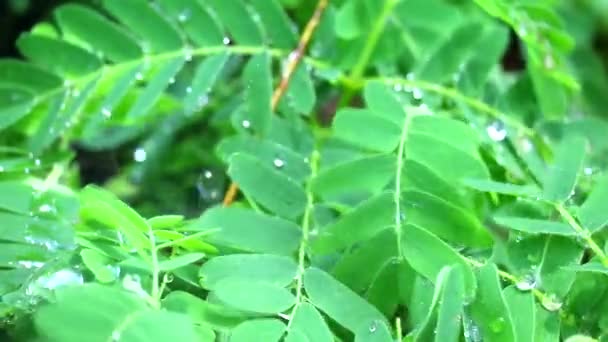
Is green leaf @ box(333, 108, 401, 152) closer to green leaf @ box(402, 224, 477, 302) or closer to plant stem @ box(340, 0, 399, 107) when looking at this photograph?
green leaf @ box(402, 224, 477, 302)

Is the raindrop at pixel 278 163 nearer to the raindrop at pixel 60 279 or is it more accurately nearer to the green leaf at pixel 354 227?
the green leaf at pixel 354 227

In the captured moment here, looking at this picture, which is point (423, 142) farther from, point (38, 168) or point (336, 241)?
point (38, 168)

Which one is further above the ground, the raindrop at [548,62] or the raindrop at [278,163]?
the raindrop at [548,62]

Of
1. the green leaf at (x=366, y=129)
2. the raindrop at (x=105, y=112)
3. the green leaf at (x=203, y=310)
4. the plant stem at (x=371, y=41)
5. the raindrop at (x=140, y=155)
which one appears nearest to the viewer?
the green leaf at (x=203, y=310)

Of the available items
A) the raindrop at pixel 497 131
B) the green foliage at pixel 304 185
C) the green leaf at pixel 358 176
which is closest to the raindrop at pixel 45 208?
the green foliage at pixel 304 185

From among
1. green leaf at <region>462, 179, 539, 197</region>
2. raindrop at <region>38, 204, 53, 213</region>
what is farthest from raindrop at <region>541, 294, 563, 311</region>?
raindrop at <region>38, 204, 53, 213</region>

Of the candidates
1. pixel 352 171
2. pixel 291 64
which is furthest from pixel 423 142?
pixel 291 64

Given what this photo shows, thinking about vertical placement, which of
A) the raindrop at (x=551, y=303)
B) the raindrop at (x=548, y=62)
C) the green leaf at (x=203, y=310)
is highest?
the green leaf at (x=203, y=310)
